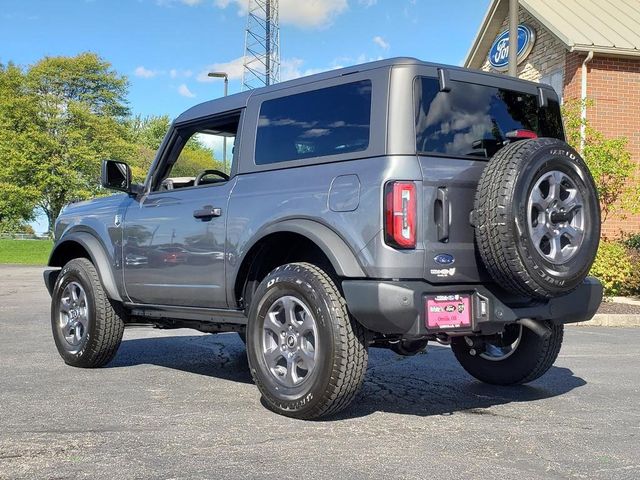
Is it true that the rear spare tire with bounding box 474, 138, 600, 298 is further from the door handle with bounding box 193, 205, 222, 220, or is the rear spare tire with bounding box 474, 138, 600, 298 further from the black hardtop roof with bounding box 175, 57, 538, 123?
the door handle with bounding box 193, 205, 222, 220

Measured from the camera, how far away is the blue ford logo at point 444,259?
4.13 meters

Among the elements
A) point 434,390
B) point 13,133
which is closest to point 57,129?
point 13,133

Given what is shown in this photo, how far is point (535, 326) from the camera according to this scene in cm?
450

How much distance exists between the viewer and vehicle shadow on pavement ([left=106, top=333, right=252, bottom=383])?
6.34 metres

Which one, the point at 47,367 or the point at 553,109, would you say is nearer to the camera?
the point at 553,109

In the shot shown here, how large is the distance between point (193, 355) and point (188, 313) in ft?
6.15

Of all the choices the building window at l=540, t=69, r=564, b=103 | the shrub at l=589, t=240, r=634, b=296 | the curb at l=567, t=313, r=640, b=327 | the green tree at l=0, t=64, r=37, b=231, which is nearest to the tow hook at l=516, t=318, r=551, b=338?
the curb at l=567, t=313, r=640, b=327

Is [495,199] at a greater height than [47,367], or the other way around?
[495,199]

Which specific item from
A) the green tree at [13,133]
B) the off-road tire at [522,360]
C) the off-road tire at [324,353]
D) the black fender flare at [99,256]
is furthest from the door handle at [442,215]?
the green tree at [13,133]

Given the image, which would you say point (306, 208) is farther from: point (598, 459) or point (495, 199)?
point (598, 459)

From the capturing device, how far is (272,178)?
15.8ft

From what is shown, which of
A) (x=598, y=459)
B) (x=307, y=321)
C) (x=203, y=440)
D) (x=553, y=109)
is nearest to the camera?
(x=598, y=459)

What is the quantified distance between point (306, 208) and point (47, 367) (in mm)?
3130

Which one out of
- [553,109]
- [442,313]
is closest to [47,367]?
[442,313]
